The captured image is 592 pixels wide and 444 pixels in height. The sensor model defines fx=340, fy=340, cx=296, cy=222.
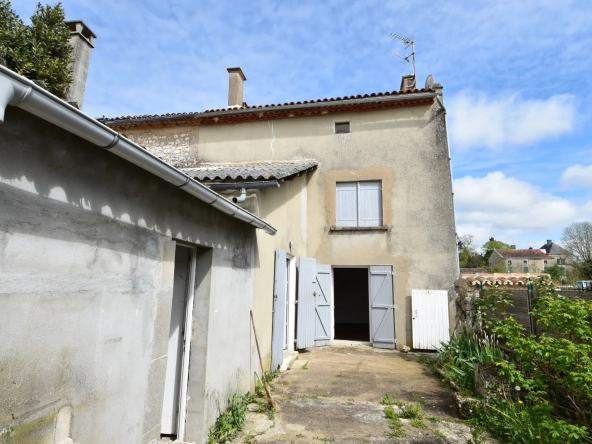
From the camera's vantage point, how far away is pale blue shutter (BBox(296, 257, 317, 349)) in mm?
7746

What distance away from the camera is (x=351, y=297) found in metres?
13.9

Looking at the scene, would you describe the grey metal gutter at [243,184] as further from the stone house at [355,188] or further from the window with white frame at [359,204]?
the window with white frame at [359,204]

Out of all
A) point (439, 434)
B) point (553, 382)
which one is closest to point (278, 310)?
point (439, 434)

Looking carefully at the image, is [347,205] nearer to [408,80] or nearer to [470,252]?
[408,80]

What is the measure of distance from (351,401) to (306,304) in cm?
314

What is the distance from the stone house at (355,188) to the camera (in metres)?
8.41

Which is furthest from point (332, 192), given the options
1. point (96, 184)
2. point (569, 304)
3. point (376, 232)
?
point (96, 184)

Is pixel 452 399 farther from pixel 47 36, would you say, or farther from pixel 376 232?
pixel 47 36

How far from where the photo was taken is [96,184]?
7.33 ft

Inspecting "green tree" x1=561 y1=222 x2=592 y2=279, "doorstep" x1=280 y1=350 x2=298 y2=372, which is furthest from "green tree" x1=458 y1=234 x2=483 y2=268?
"doorstep" x1=280 y1=350 x2=298 y2=372

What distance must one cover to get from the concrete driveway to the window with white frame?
11.5ft

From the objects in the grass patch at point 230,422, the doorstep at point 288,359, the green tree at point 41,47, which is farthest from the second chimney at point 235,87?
the grass patch at point 230,422

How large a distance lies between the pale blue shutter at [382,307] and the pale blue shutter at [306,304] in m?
1.66

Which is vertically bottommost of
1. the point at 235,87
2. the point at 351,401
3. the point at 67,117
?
the point at 351,401
